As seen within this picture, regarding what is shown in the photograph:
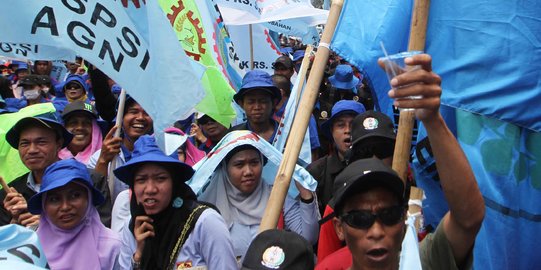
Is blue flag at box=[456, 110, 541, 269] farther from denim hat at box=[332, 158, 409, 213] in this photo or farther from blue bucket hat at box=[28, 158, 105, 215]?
blue bucket hat at box=[28, 158, 105, 215]

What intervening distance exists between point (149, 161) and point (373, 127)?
1.23m

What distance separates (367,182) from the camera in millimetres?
2092

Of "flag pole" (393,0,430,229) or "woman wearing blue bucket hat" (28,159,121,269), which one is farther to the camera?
"woman wearing blue bucket hat" (28,159,121,269)

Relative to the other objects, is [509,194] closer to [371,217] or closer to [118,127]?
[371,217]

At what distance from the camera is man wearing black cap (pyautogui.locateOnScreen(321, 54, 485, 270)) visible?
71.9 inches

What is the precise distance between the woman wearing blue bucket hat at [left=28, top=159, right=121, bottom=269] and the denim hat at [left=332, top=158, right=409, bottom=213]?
1.62 m

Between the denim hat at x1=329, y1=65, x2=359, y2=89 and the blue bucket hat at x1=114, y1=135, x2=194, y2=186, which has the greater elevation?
the denim hat at x1=329, y1=65, x2=359, y2=89

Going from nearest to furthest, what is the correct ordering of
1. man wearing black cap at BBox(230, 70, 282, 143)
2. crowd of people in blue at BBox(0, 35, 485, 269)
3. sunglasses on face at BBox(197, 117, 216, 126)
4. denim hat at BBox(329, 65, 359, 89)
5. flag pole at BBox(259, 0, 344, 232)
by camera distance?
crowd of people in blue at BBox(0, 35, 485, 269)
flag pole at BBox(259, 0, 344, 232)
man wearing black cap at BBox(230, 70, 282, 143)
sunglasses on face at BBox(197, 117, 216, 126)
denim hat at BBox(329, 65, 359, 89)

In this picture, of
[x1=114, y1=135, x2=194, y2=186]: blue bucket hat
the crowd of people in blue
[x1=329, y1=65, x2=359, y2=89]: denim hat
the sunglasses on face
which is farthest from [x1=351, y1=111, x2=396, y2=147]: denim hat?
[x1=329, y1=65, x2=359, y2=89]: denim hat

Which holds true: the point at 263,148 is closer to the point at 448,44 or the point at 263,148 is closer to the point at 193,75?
the point at 193,75

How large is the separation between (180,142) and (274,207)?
170 cm

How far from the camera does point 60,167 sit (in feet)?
10.6

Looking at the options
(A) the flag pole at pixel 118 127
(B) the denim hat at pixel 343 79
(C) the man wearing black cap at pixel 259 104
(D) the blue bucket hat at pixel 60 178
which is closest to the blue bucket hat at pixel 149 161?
(D) the blue bucket hat at pixel 60 178

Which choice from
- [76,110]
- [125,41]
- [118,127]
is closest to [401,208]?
[125,41]
